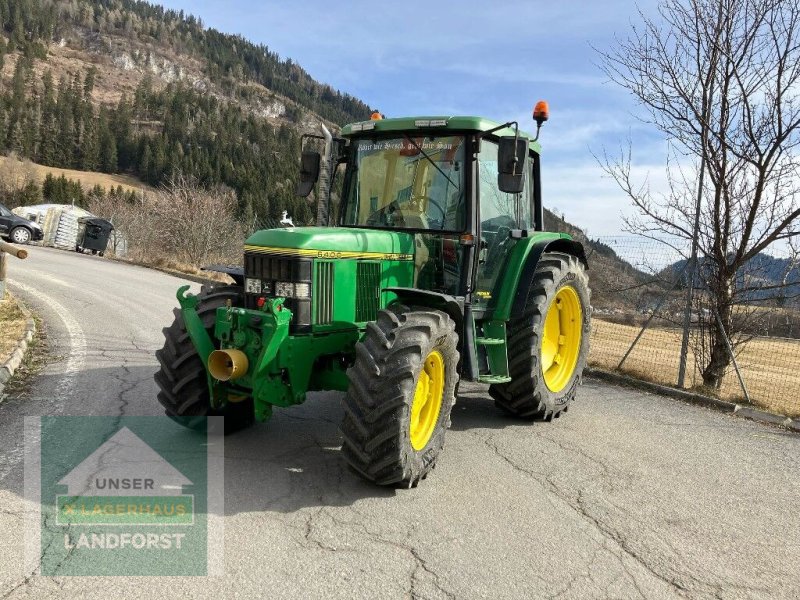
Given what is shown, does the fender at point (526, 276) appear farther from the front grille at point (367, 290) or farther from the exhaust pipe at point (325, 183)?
the exhaust pipe at point (325, 183)

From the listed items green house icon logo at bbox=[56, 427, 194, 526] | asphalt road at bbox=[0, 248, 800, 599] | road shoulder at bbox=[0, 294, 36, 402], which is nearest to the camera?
asphalt road at bbox=[0, 248, 800, 599]

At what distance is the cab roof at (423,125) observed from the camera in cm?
506

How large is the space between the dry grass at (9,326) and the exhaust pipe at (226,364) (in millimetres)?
3812

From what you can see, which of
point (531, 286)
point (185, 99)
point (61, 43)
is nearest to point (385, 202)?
point (531, 286)

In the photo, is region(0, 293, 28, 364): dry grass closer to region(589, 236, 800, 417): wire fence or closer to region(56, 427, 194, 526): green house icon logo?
region(56, 427, 194, 526): green house icon logo

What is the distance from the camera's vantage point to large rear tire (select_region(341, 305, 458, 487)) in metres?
3.91

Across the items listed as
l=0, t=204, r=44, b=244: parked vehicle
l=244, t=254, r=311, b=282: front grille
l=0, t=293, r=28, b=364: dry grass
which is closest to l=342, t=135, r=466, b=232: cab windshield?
l=244, t=254, r=311, b=282: front grille

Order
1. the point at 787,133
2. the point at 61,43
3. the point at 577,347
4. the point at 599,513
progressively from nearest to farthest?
the point at 599,513
the point at 577,347
the point at 787,133
the point at 61,43

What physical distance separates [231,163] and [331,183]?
10569 cm

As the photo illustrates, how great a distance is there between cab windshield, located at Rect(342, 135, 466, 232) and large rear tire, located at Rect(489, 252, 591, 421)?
1.13 metres

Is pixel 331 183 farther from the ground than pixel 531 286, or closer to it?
farther from the ground

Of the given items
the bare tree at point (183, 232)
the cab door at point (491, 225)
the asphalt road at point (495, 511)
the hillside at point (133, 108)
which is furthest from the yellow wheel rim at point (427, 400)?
the hillside at point (133, 108)

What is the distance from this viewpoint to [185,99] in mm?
135750

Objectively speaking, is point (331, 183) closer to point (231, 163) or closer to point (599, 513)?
point (599, 513)
